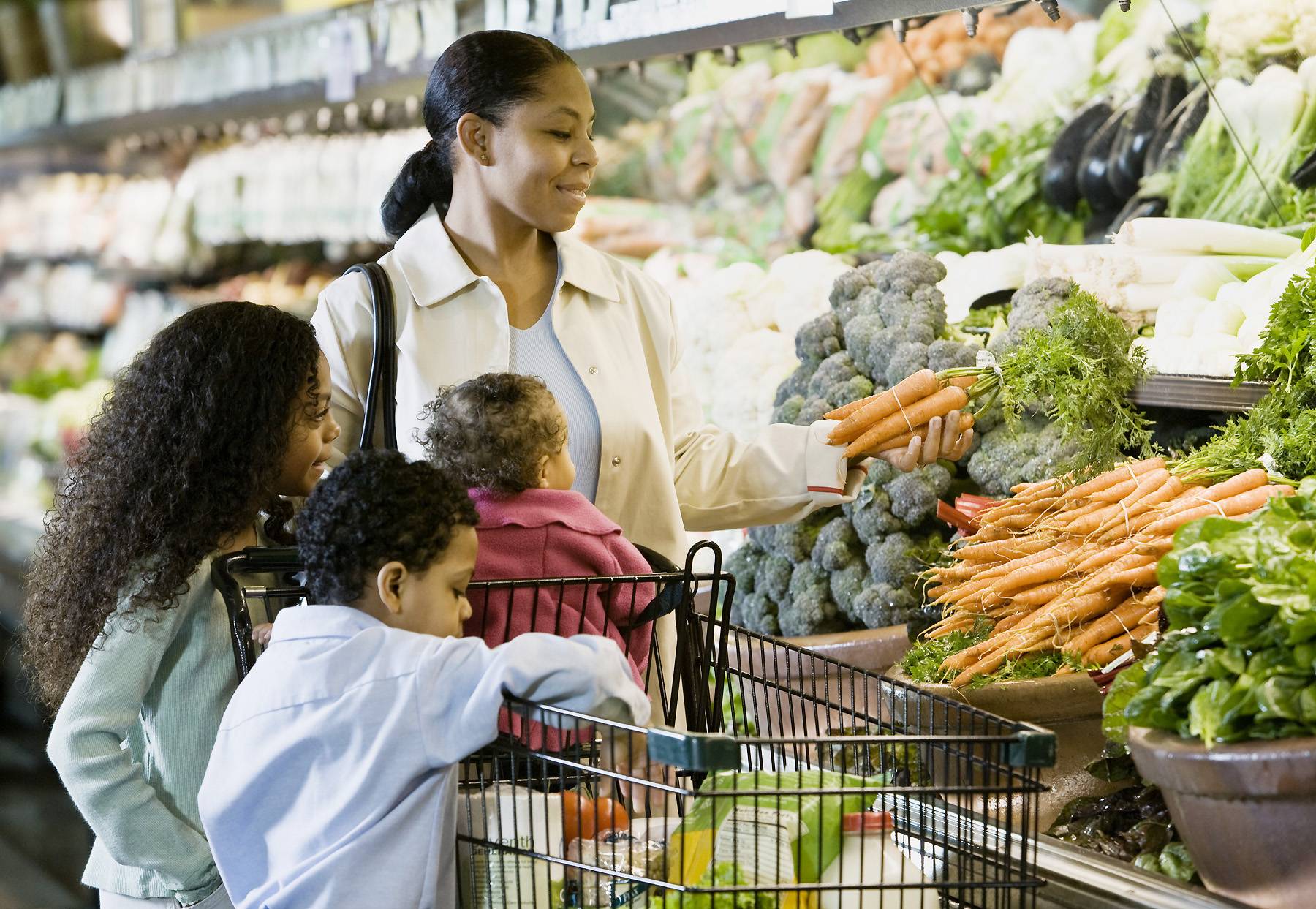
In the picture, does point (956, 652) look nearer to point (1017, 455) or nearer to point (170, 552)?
point (1017, 455)

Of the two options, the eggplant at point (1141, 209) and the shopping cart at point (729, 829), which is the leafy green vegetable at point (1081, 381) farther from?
the shopping cart at point (729, 829)

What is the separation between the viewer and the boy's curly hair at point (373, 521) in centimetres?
162

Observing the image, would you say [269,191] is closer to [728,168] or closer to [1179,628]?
[728,168]

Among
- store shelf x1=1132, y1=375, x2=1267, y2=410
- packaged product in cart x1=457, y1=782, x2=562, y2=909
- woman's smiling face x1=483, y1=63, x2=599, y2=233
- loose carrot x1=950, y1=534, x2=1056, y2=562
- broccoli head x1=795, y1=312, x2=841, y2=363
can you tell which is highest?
woman's smiling face x1=483, y1=63, x2=599, y2=233

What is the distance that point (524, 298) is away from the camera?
2.60 metres

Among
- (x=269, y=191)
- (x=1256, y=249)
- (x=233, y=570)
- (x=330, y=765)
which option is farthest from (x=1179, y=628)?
(x=269, y=191)

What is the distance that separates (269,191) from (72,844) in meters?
2.68

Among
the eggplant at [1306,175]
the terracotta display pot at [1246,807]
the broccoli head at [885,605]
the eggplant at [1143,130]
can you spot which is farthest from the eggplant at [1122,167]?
the terracotta display pot at [1246,807]

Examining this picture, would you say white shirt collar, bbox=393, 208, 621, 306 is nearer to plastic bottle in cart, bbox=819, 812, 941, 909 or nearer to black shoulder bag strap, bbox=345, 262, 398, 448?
black shoulder bag strap, bbox=345, 262, 398, 448

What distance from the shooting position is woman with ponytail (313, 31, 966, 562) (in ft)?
8.02

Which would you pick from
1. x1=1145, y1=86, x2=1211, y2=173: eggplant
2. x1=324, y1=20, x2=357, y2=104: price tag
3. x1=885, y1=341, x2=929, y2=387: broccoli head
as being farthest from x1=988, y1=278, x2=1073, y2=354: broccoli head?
x1=324, y1=20, x2=357, y2=104: price tag

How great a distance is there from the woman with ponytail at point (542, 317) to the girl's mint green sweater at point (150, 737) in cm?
50

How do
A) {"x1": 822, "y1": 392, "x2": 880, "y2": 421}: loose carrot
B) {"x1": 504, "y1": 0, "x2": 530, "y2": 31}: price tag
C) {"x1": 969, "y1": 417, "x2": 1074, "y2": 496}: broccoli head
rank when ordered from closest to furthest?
{"x1": 822, "y1": 392, "x2": 880, "y2": 421}: loose carrot, {"x1": 969, "y1": 417, "x2": 1074, "y2": 496}: broccoli head, {"x1": 504, "y1": 0, "x2": 530, "y2": 31}: price tag

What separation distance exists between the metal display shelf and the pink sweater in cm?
130
